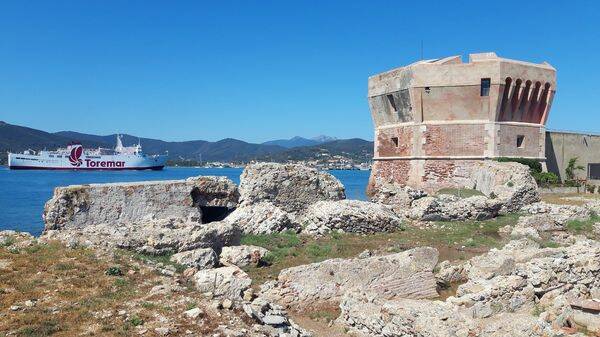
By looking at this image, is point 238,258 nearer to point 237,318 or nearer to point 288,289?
point 288,289

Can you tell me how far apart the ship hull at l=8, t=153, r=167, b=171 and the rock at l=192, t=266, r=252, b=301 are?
348ft

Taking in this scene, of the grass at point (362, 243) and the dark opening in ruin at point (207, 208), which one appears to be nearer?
the grass at point (362, 243)

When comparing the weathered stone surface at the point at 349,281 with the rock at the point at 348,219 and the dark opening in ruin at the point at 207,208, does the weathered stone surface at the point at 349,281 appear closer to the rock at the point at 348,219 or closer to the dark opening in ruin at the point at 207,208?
the rock at the point at 348,219

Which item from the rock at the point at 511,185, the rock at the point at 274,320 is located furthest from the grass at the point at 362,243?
the rock at the point at 511,185

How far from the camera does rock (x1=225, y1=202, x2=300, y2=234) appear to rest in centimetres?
1516

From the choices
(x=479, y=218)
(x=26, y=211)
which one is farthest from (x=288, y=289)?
(x=26, y=211)

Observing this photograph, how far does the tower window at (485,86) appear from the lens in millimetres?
28922

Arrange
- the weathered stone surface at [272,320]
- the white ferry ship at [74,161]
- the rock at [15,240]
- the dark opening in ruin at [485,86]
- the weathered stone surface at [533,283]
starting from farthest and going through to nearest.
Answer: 1. the white ferry ship at [74,161]
2. the dark opening in ruin at [485,86]
3. the rock at [15,240]
4. the weathered stone surface at [533,283]
5. the weathered stone surface at [272,320]

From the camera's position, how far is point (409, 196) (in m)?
21.1

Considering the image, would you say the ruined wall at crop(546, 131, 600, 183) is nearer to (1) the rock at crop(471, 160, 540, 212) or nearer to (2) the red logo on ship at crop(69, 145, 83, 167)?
(1) the rock at crop(471, 160, 540, 212)

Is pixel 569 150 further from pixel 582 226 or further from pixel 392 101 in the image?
pixel 582 226

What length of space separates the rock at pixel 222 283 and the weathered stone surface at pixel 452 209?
11335 millimetres

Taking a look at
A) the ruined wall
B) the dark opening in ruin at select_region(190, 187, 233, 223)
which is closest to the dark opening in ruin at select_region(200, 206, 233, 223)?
the dark opening in ruin at select_region(190, 187, 233, 223)

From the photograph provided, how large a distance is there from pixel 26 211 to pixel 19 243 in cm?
2583
